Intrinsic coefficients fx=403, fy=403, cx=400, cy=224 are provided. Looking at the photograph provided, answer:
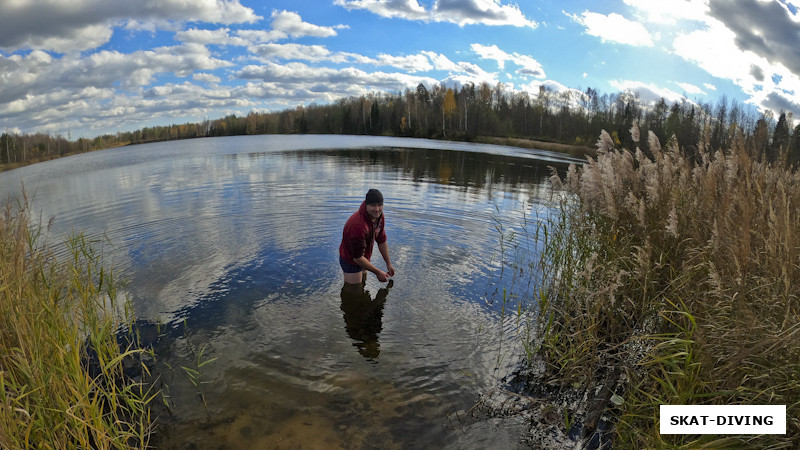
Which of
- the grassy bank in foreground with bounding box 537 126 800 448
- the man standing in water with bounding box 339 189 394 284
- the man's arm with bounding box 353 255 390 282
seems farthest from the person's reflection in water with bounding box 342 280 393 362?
the grassy bank in foreground with bounding box 537 126 800 448

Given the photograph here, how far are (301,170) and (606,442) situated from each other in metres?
24.8

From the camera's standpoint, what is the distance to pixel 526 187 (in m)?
20.7

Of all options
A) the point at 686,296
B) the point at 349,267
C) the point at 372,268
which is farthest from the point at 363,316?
the point at 686,296

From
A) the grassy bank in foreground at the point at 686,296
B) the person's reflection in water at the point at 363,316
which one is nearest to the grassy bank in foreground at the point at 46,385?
the person's reflection in water at the point at 363,316

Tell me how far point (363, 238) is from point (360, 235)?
0.25ft

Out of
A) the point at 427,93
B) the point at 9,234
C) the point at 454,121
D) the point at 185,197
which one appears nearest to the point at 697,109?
the point at 454,121

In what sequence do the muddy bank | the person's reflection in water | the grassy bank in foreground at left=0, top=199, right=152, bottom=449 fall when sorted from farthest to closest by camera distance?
1. the person's reflection in water
2. the muddy bank
3. the grassy bank in foreground at left=0, top=199, right=152, bottom=449

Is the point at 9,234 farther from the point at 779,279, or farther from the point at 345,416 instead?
the point at 779,279

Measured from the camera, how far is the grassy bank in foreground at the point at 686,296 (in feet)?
10.1

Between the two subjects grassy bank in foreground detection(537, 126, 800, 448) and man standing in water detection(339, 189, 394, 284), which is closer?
grassy bank in foreground detection(537, 126, 800, 448)

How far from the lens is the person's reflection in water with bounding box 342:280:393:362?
6035mm

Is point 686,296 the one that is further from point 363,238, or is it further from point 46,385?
point 46,385

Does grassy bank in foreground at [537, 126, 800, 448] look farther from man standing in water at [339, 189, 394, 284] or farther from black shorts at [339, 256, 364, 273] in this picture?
black shorts at [339, 256, 364, 273]

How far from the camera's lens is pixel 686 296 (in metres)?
4.53
